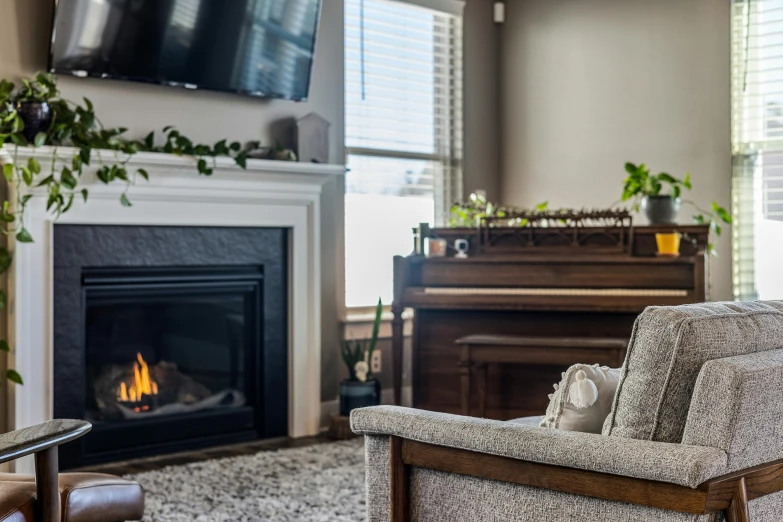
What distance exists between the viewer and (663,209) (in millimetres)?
4875

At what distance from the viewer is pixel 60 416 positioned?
418 cm

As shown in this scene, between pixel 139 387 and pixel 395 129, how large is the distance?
2161mm

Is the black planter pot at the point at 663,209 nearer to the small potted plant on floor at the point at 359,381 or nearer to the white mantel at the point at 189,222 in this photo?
the small potted plant on floor at the point at 359,381

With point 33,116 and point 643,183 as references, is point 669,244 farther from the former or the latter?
point 33,116

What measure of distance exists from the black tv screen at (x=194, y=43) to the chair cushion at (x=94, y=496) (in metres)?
2.32

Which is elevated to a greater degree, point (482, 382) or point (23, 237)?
point (23, 237)

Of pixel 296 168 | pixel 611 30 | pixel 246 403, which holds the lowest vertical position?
pixel 246 403

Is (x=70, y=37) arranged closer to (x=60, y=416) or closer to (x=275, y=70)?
(x=275, y=70)

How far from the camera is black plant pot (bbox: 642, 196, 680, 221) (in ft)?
16.0

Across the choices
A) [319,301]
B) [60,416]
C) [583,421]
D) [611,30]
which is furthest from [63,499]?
[611,30]

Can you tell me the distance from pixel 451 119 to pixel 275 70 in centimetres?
152

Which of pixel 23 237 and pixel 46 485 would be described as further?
pixel 23 237

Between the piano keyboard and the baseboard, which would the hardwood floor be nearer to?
the baseboard

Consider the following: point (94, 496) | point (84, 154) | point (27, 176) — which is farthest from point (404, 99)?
point (94, 496)
